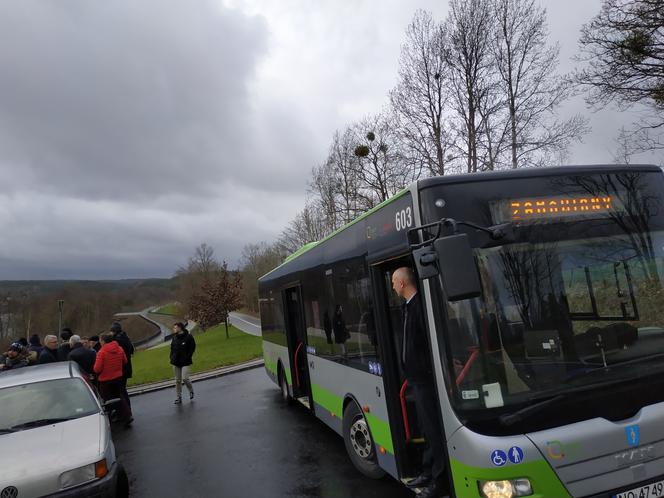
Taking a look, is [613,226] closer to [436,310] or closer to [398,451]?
[436,310]

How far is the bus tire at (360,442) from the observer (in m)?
5.26

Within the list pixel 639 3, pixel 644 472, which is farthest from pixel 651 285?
pixel 639 3

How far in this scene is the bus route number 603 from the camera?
3.78 m

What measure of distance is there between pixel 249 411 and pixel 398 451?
6492 millimetres

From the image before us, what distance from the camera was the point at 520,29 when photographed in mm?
20109

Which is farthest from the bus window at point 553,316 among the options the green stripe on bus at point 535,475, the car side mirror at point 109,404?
the car side mirror at point 109,404

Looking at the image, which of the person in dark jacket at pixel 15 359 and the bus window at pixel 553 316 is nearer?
the bus window at pixel 553 316

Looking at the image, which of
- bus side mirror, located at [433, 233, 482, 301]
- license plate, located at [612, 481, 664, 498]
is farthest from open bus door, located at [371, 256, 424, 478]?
license plate, located at [612, 481, 664, 498]

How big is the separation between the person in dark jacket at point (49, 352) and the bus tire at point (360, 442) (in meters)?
7.03

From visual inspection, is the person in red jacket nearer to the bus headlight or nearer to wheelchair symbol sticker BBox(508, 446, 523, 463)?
the bus headlight

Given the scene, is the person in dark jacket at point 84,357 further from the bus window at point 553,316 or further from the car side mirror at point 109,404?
the bus window at point 553,316

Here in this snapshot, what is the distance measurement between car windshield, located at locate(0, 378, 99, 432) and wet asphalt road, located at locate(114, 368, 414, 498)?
1.34m

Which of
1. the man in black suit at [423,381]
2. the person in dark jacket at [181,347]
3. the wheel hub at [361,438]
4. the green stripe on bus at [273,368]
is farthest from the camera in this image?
the person in dark jacket at [181,347]

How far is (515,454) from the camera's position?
2.98 meters
